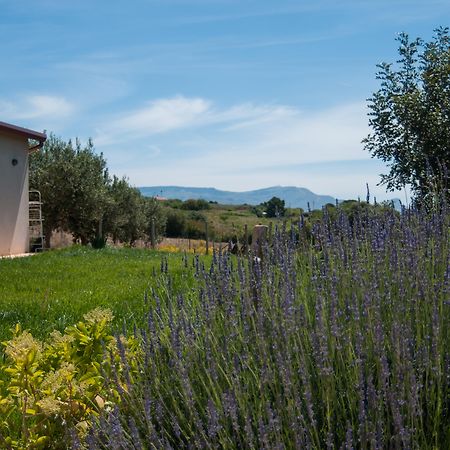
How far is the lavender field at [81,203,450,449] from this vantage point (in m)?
2.35

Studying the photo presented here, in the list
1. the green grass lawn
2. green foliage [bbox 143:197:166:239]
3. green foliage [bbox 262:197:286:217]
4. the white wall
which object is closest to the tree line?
the white wall

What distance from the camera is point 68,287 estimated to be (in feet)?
31.6

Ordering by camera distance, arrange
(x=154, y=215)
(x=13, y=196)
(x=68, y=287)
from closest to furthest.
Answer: (x=68, y=287), (x=13, y=196), (x=154, y=215)

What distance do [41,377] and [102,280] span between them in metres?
7.08

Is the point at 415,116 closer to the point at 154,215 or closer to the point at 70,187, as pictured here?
the point at 70,187

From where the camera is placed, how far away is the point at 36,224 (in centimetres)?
2173

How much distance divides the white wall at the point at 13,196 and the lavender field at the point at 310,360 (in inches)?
609

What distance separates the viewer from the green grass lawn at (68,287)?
7.07m

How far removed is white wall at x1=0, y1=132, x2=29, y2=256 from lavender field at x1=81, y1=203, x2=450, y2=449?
15.5 m

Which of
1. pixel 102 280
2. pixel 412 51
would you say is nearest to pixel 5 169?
pixel 102 280

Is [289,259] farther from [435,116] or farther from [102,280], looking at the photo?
[435,116]

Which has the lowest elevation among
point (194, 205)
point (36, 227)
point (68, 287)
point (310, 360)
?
point (68, 287)

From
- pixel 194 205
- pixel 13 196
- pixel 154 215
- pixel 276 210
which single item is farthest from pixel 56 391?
pixel 194 205

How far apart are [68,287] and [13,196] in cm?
1006
